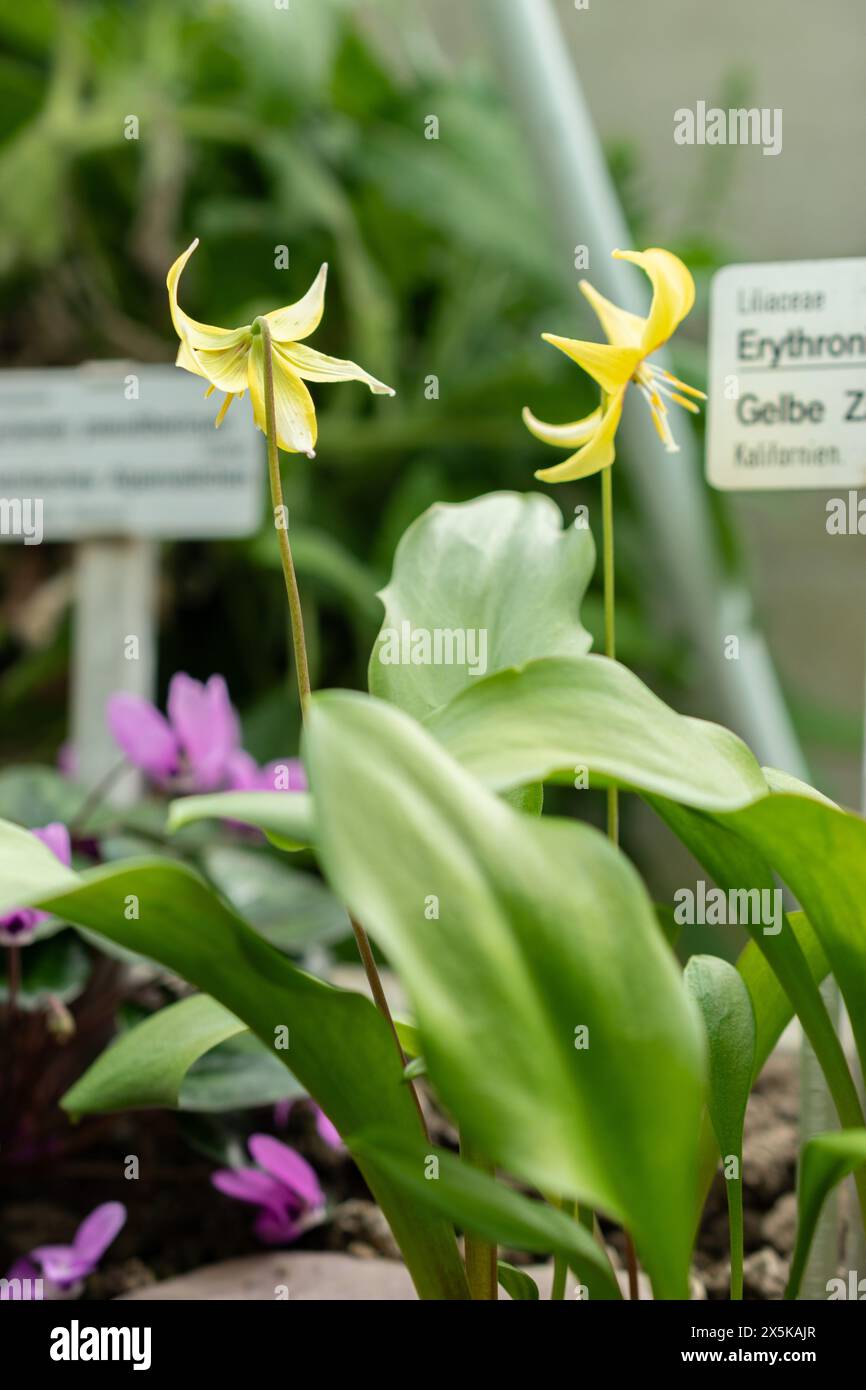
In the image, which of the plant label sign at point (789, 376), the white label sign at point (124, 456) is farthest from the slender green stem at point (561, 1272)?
the white label sign at point (124, 456)

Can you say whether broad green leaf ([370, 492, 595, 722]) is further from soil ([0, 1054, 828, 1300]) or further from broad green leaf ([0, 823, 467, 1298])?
soil ([0, 1054, 828, 1300])

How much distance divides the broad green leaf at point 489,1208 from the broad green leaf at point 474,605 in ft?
0.71

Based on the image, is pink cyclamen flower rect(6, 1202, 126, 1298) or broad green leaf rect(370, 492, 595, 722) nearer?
broad green leaf rect(370, 492, 595, 722)

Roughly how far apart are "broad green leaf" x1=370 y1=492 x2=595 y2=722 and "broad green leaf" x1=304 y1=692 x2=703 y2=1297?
0.63 ft

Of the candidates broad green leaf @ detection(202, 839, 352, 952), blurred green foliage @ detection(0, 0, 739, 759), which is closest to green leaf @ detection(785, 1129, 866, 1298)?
broad green leaf @ detection(202, 839, 352, 952)

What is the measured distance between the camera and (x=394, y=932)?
1.06ft

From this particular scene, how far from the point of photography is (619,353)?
0.56 metres

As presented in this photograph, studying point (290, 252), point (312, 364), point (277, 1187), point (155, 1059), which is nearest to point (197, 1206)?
point (277, 1187)

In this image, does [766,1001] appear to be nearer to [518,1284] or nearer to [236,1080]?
[518,1284]

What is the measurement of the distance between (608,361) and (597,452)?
→ 43 mm

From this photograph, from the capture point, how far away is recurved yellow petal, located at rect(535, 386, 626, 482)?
57cm

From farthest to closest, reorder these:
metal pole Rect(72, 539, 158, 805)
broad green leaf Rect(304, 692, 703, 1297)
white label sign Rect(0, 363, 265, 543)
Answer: metal pole Rect(72, 539, 158, 805) < white label sign Rect(0, 363, 265, 543) < broad green leaf Rect(304, 692, 703, 1297)

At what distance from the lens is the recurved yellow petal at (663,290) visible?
0.52 m

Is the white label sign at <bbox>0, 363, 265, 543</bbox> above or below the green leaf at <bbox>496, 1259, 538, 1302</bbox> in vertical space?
above
